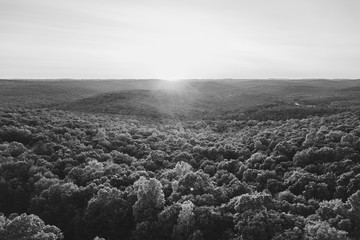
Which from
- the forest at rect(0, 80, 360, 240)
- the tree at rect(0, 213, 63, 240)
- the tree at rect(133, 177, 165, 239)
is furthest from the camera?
the tree at rect(133, 177, 165, 239)

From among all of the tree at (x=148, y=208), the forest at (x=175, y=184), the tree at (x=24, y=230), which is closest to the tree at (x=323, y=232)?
the forest at (x=175, y=184)

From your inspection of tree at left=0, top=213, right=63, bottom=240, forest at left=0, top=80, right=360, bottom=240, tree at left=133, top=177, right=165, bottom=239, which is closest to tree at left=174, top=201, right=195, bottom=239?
forest at left=0, top=80, right=360, bottom=240

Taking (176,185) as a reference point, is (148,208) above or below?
below

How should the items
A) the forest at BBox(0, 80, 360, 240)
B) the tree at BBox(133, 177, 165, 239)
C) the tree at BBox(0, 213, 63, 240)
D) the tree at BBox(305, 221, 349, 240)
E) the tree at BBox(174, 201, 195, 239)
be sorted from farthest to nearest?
the tree at BBox(133, 177, 165, 239) < the tree at BBox(174, 201, 195, 239) < the forest at BBox(0, 80, 360, 240) < the tree at BBox(0, 213, 63, 240) < the tree at BBox(305, 221, 349, 240)

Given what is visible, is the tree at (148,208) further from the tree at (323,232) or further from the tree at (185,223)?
the tree at (323,232)

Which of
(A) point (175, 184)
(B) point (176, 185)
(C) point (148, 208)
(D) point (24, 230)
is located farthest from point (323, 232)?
(D) point (24, 230)

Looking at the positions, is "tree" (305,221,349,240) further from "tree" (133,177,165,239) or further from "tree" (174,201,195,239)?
"tree" (133,177,165,239)

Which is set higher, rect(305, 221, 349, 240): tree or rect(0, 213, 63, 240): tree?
rect(305, 221, 349, 240): tree

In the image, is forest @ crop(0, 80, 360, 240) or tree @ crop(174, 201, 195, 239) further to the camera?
tree @ crop(174, 201, 195, 239)

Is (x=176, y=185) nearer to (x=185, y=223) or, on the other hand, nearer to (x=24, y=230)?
A: (x=185, y=223)
